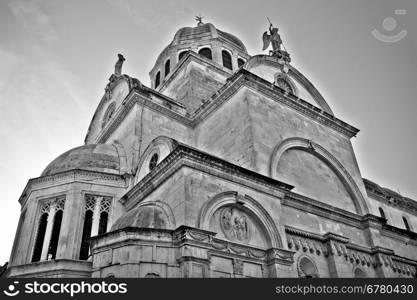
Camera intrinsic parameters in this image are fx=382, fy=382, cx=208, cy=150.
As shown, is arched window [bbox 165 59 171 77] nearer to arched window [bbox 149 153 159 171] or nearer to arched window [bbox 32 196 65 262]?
arched window [bbox 149 153 159 171]

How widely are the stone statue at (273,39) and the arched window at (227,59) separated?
4.60 m

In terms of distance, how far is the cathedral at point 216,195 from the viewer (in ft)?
39.1

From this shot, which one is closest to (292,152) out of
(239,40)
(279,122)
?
(279,122)

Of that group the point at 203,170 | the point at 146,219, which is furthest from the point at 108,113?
the point at 146,219

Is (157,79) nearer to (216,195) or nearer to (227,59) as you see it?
(227,59)

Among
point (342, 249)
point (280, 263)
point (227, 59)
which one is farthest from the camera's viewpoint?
point (227, 59)

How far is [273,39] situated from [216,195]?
13865 millimetres

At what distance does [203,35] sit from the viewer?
29859mm

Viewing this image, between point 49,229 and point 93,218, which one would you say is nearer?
point 49,229

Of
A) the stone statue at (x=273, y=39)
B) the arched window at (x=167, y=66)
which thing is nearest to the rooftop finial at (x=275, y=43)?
the stone statue at (x=273, y=39)

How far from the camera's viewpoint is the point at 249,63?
1939cm

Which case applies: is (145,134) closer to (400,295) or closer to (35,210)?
(35,210)

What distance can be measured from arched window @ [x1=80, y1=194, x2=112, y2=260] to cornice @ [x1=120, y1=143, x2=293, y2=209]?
2.03 m

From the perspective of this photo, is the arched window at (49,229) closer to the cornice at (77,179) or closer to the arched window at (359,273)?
the cornice at (77,179)
